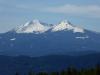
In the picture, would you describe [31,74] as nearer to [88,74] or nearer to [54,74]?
[54,74]

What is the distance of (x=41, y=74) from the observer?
3295 inches

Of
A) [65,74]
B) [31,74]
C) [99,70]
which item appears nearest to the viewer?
[99,70]

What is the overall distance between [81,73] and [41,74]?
8.12 meters

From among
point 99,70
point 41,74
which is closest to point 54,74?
point 41,74

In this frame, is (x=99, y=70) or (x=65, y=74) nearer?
(x=99, y=70)

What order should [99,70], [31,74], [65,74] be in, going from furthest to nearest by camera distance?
[31,74]
[65,74]
[99,70]

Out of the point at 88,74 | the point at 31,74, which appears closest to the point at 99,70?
the point at 88,74

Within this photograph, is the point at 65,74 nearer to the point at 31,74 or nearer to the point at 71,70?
the point at 71,70

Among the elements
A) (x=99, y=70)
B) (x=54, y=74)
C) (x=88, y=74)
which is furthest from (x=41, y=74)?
(x=99, y=70)

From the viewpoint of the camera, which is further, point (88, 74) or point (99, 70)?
point (88, 74)

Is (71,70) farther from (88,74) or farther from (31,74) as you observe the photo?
(31,74)

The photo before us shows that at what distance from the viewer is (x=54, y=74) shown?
85375 millimetres

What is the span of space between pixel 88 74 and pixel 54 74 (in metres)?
6.90

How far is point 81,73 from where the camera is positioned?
282 ft
